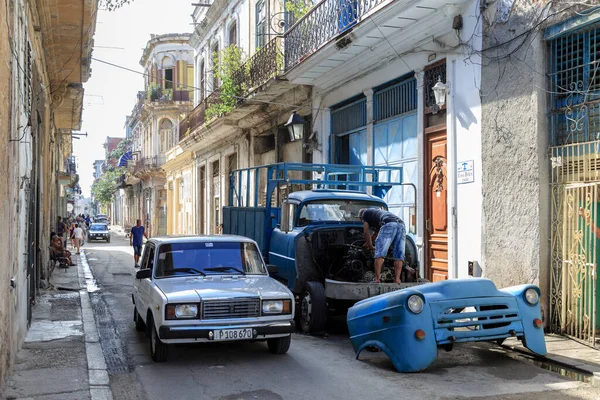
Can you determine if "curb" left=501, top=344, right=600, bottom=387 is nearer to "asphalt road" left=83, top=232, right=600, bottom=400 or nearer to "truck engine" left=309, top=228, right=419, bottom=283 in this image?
"asphalt road" left=83, top=232, right=600, bottom=400

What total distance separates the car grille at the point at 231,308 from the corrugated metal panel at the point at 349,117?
8285 mm

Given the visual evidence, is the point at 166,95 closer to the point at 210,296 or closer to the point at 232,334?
the point at 210,296

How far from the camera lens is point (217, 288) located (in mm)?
7426

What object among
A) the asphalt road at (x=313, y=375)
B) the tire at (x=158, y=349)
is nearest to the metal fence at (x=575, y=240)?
the asphalt road at (x=313, y=375)

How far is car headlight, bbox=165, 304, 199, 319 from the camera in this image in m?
6.97

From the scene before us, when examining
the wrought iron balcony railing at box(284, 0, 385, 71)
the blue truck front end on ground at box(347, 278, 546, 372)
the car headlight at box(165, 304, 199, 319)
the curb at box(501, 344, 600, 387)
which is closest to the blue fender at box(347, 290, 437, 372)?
the blue truck front end on ground at box(347, 278, 546, 372)

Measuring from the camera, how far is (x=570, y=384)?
20.9 feet

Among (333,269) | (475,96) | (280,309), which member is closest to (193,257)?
(280,309)

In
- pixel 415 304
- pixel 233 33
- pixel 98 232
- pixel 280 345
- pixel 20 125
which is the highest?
pixel 233 33

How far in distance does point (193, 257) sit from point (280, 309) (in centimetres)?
152

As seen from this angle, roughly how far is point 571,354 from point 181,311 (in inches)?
179

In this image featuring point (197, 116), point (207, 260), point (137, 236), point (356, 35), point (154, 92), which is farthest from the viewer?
point (154, 92)

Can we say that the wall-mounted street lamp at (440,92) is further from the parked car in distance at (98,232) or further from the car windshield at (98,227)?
the car windshield at (98,227)

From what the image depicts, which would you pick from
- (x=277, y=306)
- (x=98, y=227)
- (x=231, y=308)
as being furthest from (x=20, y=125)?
(x=98, y=227)
